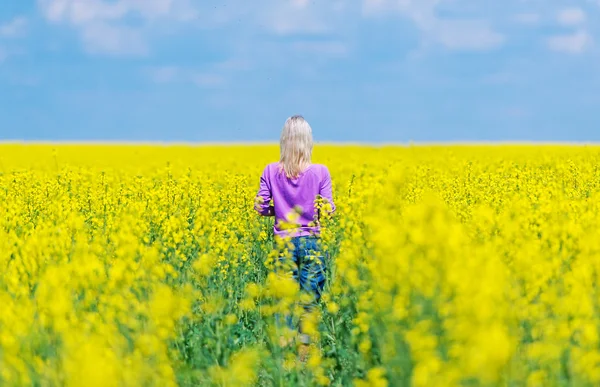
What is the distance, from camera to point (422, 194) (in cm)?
1041

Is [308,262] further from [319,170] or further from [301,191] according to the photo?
[319,170]

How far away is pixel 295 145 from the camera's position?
6285 millimetres

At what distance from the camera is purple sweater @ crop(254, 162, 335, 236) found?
254 inches

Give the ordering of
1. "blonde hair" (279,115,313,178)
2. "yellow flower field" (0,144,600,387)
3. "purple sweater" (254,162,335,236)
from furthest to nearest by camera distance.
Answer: "purple sweater" (254,162,335,236)
"blonde hair" (279,115,313,178)
"yellow flower field" (0,144,600,387)

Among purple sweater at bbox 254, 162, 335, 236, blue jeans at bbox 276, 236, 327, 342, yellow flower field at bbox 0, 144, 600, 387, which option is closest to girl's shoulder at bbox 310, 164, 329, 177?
purple sweater at bbox 254, 162, 335, 236

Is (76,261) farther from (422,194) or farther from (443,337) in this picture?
(422,194)

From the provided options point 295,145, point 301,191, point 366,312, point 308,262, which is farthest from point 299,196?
point 366,312

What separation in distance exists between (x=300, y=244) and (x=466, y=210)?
3.37 m

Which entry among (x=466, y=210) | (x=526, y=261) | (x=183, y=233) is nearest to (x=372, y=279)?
(x=526, y=261)

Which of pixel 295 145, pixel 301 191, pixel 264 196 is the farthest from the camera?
pixel 264 196

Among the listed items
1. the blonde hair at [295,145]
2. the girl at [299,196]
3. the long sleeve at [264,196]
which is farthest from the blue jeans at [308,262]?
the blonde hair at [295,145]

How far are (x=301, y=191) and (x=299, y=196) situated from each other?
47 millimetres

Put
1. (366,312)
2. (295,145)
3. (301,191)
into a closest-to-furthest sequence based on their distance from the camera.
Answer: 1. (366,312)
2. (295,145)
3. (301,191)

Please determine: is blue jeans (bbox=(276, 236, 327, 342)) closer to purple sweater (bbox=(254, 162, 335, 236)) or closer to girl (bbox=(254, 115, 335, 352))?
girl (bbox=(254, 115, 335, 352))
